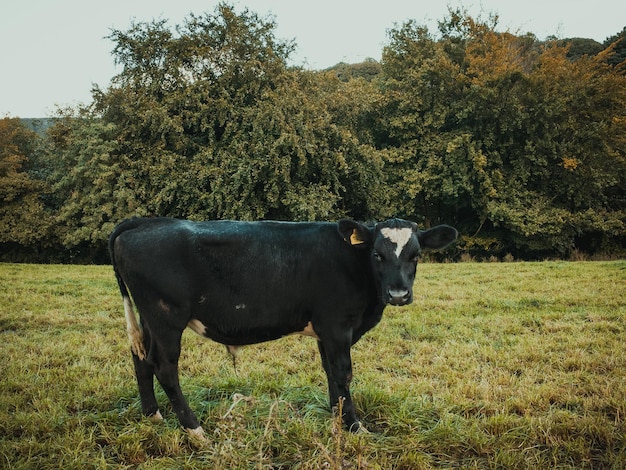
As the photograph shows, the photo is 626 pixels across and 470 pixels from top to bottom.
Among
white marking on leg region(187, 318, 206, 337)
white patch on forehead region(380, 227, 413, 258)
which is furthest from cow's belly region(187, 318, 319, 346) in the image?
white patch on forehead region(380, 227, 413, 258)

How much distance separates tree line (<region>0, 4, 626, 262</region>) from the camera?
854 inches

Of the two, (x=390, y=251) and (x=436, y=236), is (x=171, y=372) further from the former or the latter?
(x=436, y=236)

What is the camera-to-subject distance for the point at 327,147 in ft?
74.2

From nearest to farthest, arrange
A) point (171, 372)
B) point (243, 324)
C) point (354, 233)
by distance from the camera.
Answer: point (171, 372)
point (243, 324)
point (354, 233)

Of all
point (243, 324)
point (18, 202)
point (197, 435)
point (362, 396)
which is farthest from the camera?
point (18, 202)

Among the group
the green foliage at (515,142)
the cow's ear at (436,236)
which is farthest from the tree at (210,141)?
the cow's ear at (436,236)

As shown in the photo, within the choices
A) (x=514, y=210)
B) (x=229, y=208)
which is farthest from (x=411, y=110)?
(x=229, y=208)

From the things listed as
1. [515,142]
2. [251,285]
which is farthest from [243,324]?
[515,142]

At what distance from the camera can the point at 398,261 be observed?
3941mm

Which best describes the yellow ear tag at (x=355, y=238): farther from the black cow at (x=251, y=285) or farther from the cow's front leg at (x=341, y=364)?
the cow's front leg at (x=341, y=364)

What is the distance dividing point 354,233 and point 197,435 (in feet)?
6.73

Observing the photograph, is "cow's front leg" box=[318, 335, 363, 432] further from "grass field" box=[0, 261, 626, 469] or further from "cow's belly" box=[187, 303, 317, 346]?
"cow's belly" box=[187, 303, 317, 346]

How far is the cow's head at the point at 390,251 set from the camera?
12.4 ft

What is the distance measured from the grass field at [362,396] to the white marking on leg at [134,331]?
0.54 metres
